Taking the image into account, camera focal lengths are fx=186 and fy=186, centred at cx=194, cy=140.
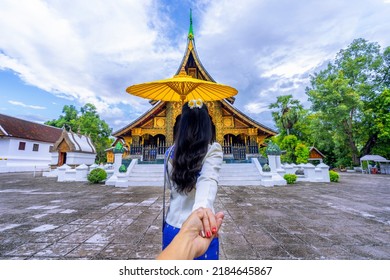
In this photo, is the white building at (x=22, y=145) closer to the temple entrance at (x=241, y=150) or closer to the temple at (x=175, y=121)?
the temple at (x=175, y=121)

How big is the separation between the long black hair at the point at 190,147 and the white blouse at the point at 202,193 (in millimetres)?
36

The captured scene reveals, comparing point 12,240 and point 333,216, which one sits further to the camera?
point 333,216

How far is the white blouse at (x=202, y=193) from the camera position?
871 millimetres

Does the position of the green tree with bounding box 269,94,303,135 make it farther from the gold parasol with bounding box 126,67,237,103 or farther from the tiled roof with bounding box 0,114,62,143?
the tiled roof with bounding box 0,114,62,143

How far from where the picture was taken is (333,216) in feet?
11.3

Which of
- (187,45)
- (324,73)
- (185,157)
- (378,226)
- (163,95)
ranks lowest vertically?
(378,226)

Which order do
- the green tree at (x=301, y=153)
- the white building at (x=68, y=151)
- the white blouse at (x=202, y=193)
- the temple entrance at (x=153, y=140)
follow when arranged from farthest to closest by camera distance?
the green tree at (x=301, y=153)
the white building at (x=68, y=151)
the temple entrance at (x=153, y=140)
the white blouse at (x=202, y=193)

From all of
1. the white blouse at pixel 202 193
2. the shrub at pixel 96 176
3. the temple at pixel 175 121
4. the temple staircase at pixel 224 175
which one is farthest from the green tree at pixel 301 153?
the white blouse at pixel 202 193

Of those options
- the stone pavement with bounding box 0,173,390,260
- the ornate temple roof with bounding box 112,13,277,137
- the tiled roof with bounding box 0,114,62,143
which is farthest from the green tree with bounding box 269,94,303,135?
the tiled roof with bounding box 0,114,62,143

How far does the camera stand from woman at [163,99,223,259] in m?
0.95

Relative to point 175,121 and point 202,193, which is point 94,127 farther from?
point 202,193

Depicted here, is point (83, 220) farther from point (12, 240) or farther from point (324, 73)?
point (324, 73)
